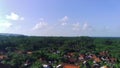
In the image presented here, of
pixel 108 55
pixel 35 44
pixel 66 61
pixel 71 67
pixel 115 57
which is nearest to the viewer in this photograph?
pixel 71 67

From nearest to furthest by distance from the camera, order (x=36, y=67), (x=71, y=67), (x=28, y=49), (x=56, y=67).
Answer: (x=36, y=67) → (x=56, y=67) → (x=71, y=67) → (x=28, y=49)

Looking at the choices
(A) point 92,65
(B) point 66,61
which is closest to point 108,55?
(B) point 66,61

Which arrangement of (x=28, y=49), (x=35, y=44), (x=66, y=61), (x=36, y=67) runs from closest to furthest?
(x=36, y=67)
(x=66, y=61)
(x=28, y=49)
(x=35, y=44)

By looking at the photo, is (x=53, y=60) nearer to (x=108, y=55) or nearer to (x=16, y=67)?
(x=16, y=67)

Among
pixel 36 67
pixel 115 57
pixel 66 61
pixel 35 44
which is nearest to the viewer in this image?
pixel 36 67

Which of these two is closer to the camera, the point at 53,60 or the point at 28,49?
the point at 53,60

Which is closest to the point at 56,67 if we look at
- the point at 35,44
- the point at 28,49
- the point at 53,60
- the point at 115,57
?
the point at 53,60

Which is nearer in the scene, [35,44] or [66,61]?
[66,61]

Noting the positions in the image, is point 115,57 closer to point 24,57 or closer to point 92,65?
point 92,65

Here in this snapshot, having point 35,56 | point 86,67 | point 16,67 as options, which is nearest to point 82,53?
point 35,56
